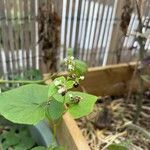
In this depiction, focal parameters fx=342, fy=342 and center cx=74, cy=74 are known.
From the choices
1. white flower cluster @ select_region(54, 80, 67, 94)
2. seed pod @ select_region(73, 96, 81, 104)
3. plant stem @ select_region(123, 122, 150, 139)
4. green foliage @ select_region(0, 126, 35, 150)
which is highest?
white flower cluster @ select_region(54, 80, 67, 94)

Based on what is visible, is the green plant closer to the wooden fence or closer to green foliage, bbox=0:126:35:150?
green foliage, bbox=0:126:35:150

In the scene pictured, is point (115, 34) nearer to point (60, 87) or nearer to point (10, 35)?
point (10, 35)

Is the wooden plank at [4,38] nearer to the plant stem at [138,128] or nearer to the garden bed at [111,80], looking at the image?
the garden bed at [111,80]

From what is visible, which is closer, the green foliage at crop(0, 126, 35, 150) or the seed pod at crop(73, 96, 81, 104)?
the seed pod at crop(73, 96, 81, 104)

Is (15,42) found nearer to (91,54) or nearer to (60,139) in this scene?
(91,54)

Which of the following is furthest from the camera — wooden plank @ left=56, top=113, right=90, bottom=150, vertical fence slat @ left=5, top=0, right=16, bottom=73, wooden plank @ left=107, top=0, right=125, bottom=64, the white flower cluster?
wooden plank @ left=107, top=0, right=125, bottom=64

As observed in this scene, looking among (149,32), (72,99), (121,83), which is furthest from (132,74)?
(72,99)

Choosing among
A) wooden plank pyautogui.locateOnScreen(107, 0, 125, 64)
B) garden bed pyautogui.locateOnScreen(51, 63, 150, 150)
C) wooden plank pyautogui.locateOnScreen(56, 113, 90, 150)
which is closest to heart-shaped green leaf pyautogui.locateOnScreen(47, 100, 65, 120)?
wooden plank pyautogui.locateOnScreen(56, 113, 90, 150)
